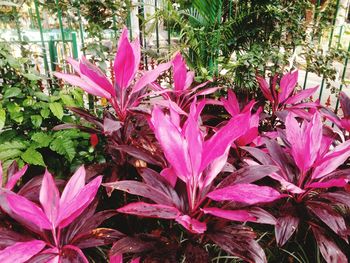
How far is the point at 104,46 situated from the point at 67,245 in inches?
55.5

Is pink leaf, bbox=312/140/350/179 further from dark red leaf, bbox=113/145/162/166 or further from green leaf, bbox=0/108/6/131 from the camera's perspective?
green leaf, bbox=0/108/6/131

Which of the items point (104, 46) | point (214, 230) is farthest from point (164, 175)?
point (104, 46)

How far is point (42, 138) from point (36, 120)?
10 cm

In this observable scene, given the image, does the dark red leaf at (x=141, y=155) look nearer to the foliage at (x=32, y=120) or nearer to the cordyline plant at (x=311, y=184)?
the cordyline plant at (x=311, y=184)

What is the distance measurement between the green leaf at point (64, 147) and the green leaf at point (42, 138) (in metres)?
0.03

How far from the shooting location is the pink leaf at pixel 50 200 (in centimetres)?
68

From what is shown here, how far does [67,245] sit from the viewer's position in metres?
0.71

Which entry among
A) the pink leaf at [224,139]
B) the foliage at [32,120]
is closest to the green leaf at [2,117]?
the foliage at [32,120]

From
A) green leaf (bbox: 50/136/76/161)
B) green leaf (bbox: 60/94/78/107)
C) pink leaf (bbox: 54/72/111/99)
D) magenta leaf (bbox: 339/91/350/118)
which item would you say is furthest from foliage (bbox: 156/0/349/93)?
pink leaf (bbox: 54/72/111/99)

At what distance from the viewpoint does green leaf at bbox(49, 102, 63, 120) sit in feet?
4.73

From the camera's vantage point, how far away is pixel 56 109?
1.46 m

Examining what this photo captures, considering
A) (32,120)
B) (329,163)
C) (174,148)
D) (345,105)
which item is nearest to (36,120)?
(32,120)

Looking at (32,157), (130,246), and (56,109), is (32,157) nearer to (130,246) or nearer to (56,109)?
(56,109)

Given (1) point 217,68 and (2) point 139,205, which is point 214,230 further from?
(1) point 217,68
